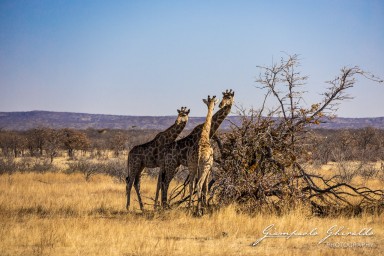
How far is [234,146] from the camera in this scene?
986 centimetres

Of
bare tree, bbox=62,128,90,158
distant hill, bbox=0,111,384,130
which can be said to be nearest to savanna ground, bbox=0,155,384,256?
bare tree, bbox=62,128,90,158

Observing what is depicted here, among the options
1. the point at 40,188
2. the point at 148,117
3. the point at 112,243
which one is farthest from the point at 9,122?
the point at 112,243

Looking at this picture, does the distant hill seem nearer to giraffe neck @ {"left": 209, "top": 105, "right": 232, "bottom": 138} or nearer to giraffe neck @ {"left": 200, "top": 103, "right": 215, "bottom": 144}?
giraffe neck @ {"left": 209, "top": 105, "right": 232, "bottom": 138}

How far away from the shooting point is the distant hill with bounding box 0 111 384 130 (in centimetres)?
13525

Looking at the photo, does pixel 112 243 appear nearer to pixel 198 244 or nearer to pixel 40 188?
pixel 198 244

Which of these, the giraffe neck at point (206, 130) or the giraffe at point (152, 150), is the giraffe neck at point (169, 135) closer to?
the giraffe at point (152, 150)

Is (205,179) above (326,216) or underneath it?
above

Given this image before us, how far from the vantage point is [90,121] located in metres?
148

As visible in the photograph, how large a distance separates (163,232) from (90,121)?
5677 inches

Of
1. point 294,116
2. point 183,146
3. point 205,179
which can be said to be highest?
point 294,116

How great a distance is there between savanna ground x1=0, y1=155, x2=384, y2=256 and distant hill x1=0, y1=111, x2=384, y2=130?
12276cm

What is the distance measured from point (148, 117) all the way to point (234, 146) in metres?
136

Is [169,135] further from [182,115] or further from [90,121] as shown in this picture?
[90,121]

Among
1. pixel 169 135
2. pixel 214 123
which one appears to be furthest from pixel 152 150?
pixel 214 123
